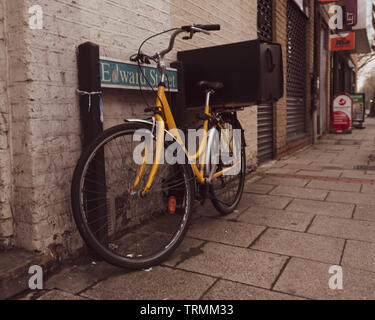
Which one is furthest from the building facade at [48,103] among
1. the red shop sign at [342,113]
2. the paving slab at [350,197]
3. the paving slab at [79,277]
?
the red shop sign at [342,113]

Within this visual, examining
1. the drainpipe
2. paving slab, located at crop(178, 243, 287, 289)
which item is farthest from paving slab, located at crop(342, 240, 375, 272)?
the drainpipe

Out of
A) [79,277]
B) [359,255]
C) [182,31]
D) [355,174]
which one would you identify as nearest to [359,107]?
[355,174]

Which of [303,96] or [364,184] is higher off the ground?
[303,96]

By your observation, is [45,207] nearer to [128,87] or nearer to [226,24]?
[128,87]

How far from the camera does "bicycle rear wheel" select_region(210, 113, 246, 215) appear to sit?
12.1 ft

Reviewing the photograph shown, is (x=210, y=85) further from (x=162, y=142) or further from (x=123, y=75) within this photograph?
(x=162, y=142)

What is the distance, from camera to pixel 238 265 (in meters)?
2.59

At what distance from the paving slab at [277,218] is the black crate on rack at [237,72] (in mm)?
1125

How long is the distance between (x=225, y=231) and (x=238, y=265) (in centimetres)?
73

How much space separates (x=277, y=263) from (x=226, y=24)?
376cm

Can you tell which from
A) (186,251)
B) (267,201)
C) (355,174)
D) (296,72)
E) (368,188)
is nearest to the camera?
(186,251)
